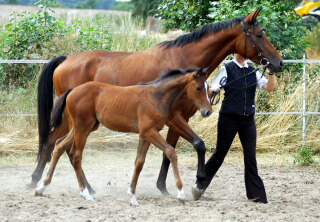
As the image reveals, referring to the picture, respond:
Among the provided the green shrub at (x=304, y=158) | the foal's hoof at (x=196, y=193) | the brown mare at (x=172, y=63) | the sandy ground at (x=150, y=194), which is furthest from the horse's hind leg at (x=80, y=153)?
the green shrub at (x=304, y=158)

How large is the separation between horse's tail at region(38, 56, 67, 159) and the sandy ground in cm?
68

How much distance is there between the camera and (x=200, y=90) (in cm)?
518

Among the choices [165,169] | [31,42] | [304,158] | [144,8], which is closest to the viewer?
[165,169]

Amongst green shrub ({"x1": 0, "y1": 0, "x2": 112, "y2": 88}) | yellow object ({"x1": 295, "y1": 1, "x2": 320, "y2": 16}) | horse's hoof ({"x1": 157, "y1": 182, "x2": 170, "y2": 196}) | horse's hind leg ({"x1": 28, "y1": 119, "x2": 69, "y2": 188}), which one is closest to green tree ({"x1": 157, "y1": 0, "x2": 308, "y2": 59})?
green shrub ({"x1": 0, "y1": 0, "x2": 112, "y2": 88})

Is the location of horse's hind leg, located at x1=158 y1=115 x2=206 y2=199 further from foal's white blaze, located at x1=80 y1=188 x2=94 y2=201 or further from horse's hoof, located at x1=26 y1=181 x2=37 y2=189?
horse's hoof, located at x1=26 y1=181 x2=37 y2=189

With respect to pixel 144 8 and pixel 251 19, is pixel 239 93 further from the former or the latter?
pixel 144 8

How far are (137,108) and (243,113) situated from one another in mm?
1122

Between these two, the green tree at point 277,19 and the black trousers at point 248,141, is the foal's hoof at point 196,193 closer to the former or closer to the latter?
the black trousers at point 248,141

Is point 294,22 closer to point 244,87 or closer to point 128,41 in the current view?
point 128,41

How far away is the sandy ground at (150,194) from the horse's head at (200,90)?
3.20 feet

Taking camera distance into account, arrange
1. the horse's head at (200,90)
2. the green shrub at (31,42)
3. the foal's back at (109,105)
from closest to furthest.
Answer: the horse's head at (200,90) → the foal's back at (109,105) → the green shrub at (31,42)

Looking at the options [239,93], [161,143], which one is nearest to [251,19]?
[239,93]

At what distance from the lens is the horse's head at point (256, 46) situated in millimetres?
5918

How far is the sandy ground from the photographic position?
4777 mm
